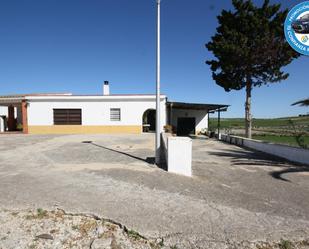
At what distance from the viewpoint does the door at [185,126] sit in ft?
80.8

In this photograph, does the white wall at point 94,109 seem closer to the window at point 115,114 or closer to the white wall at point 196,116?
the window at point 115,114

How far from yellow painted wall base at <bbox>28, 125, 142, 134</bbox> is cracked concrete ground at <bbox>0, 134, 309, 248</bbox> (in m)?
12.5

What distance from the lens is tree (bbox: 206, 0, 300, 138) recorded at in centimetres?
1523

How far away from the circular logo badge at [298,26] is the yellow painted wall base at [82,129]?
15036mm

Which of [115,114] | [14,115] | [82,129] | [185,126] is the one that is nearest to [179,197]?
[115,114]

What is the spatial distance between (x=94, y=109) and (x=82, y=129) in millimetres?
2185

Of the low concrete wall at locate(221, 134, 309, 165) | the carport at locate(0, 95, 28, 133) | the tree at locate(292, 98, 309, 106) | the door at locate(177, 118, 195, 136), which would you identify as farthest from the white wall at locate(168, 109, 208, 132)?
the tree at locate(292, 98, 309, 106)

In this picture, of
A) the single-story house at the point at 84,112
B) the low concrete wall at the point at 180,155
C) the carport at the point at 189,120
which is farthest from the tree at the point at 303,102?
the carport at the point at 189,120

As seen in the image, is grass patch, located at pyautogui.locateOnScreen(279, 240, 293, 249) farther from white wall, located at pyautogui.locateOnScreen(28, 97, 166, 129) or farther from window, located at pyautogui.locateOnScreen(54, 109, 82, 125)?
window, located at pyautogui.locateOnScreen(54, 109, 82, 125)

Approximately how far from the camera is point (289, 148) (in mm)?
9297

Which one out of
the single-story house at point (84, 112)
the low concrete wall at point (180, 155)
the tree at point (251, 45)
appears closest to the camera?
the low concrete wall at point (180, 155)

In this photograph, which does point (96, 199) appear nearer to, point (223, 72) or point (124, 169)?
point (124, 169)

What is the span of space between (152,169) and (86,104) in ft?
49.9

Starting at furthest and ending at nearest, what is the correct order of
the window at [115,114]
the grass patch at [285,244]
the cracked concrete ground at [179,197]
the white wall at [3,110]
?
1. the white wall at [3,110]
2. the window at [115,114]
3. the cracked concrete ground at [179,197]
4. the grass patch at [285,244]
